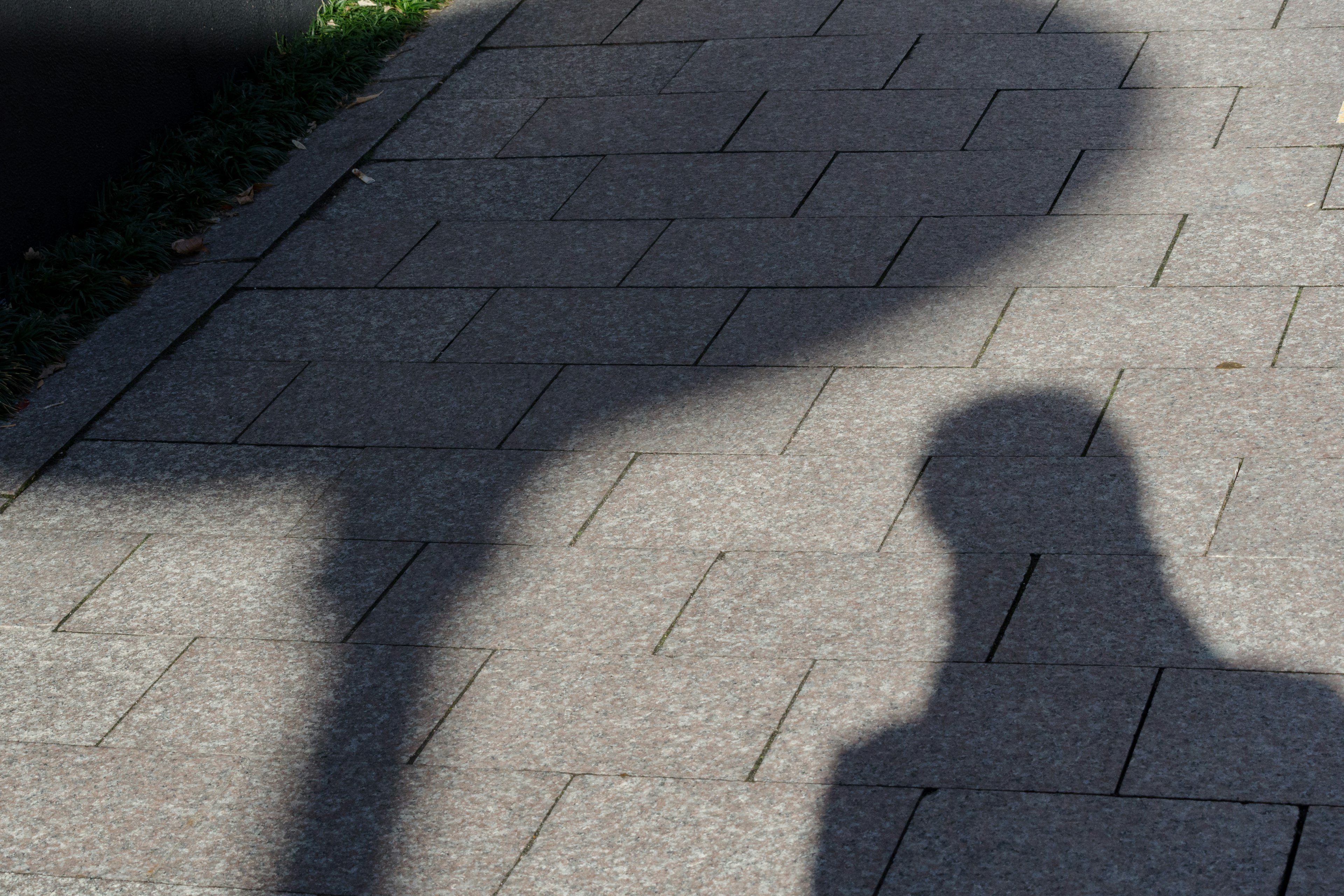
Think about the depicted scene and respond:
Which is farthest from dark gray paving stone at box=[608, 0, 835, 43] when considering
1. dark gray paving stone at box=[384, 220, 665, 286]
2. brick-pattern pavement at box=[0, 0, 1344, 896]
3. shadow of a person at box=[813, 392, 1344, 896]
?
shadow of a person at box=[813, 392, 1344, 896]

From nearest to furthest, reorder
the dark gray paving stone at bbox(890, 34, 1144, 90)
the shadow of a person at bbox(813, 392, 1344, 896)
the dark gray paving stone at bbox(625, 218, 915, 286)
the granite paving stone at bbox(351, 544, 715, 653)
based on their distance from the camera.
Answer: the shadow of a person at bbox(813, 392, 1344, 896) < the granite paving stone at bbox(351, 544, 715, 653) < the dark gray paving stone at bbox(625, 218, 915, 286) < the dark gray paving stone at bbox(890, 34, 1144, 90)

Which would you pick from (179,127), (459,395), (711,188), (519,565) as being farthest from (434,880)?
(179,127)

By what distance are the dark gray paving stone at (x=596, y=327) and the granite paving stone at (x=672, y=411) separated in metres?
0.14

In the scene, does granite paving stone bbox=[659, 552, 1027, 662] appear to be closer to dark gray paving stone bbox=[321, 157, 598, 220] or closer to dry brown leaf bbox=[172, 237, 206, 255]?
dark gray paving stone bbox=[321, 157, 598, 220]

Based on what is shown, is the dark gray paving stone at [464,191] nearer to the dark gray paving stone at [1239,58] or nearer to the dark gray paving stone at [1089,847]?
the dark gray paving stone at [1239,58]

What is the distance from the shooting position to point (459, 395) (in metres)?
5.73

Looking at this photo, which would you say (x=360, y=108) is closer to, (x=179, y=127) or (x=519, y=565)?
(x=179, y=127)

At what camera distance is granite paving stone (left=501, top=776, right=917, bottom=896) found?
3633 millimetres

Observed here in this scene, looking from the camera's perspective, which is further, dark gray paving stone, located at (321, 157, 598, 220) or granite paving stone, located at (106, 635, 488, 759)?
dark gray paving stone, located at (321, 157, 598, 220)

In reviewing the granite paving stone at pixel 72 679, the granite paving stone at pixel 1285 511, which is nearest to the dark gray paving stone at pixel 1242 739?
the granite paving stone at pixel 1285 511

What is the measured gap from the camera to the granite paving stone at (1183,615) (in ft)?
13.2

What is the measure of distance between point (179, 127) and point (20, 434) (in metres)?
2.62

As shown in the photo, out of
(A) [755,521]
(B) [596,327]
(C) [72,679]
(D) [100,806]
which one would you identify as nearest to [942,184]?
(B) [596,327]

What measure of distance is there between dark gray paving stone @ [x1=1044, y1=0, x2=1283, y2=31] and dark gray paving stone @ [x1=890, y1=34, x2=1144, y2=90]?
0.42 feet
